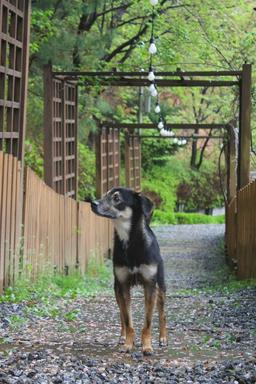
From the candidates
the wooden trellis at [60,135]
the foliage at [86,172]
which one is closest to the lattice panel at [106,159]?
the foliage at [86,172]

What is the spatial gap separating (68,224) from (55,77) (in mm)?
2703

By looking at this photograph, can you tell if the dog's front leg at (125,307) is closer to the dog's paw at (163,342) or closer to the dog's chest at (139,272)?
the dog's chest at (139,272)

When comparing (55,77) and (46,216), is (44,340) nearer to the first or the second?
(46,216)

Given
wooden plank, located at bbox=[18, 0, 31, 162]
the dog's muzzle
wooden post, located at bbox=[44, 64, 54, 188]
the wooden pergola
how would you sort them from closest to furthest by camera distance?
the dog's muzzle < wooden plank, located at bbox=[18, 0, 31, 162] < the wooden pergola < wooden post, located at bbox=[44, 64, 54, 188]

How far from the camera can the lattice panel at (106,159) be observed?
20.3 metres

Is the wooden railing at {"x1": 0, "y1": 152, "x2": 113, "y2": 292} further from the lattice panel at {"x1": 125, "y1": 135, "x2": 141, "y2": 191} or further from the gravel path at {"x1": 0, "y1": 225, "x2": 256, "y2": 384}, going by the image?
the lattice panel at {"x1": 125, "y1": 135, "x2": 141, "y2": 191}

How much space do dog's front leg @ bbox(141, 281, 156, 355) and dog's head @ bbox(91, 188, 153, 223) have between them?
576 millimetres

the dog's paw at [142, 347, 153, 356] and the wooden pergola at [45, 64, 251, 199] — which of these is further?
the wooden pergola at [45, 64, 251, 199]

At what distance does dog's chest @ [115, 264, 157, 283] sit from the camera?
21.3 feet

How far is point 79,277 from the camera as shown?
576 inches

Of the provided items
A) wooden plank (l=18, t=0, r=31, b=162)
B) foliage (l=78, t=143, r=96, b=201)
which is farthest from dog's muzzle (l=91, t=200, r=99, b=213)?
foliage (l=78, t=143, r=96, b=201)

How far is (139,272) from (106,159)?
50.2 feet

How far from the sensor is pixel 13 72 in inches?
424

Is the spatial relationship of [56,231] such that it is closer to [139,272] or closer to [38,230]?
[38,230]
